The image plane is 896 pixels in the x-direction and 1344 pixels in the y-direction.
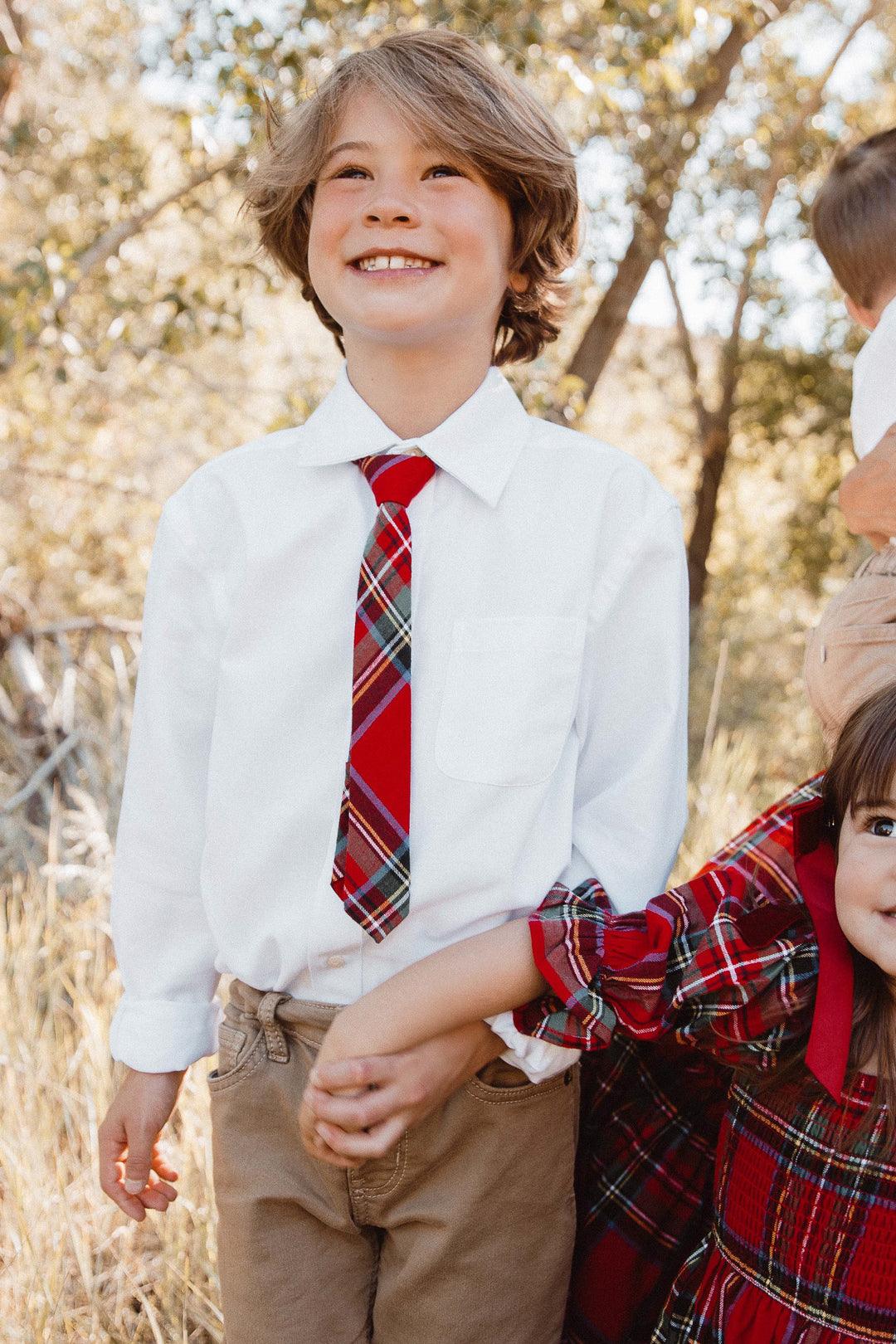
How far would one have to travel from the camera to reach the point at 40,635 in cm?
417

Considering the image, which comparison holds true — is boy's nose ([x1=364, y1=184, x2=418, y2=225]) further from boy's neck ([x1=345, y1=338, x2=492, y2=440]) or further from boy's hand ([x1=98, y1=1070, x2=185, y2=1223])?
boy's hand ([x1=98, y1=1070, x2=185, y2=1223])

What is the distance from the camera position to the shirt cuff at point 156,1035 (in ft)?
5.10

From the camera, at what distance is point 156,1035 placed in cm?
156

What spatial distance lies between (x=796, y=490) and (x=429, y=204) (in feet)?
22.6

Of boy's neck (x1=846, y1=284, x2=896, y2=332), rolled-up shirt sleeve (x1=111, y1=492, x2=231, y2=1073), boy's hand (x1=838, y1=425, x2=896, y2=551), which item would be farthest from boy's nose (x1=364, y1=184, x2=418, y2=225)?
boy's neck (x1=846, y1=284, x2=896, y2=332)

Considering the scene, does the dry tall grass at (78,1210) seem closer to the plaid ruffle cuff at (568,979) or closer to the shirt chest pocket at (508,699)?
the plaid ruffle cuff at (568,979)

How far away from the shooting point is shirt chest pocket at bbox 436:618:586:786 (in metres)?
1.40

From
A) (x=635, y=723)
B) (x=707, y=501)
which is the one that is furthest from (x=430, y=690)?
(x=707, y=501)

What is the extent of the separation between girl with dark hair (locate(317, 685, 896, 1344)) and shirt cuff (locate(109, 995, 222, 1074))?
366 millimetres

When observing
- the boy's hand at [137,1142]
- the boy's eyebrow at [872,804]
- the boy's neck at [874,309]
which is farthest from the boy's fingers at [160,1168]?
the boy's neck at [874,309]

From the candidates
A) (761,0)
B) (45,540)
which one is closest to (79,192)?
(45,540)

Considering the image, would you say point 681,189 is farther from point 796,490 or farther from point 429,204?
point 429,204

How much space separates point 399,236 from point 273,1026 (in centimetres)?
104

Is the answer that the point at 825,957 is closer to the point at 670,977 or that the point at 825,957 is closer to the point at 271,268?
the point at 670,977
